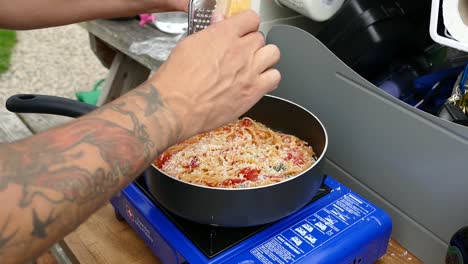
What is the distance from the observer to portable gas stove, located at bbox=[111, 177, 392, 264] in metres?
0.71

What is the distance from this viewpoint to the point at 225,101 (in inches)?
24.5

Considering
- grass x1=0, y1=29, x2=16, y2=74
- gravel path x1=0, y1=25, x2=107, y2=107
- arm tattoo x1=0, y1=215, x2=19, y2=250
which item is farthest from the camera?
grass x1=0, y1=29, x2=16, y2=74

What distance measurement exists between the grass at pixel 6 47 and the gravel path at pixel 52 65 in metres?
0.04

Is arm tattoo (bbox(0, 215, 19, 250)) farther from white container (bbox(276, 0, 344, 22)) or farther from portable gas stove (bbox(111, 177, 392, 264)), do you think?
white container (bbox(276, 0, 344, 22))

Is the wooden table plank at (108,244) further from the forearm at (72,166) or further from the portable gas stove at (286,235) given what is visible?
the forearm at (72,166)

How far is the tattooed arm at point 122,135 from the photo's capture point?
0.47m

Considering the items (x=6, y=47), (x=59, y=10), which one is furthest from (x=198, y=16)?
(x=6, y=47)

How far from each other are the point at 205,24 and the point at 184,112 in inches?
9.9

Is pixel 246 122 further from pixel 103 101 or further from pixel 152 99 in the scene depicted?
pixel 103 101

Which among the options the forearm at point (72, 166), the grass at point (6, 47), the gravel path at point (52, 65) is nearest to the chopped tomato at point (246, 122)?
the forearm at point (72, 166)

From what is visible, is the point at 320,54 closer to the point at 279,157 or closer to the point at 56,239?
the point at 279,157

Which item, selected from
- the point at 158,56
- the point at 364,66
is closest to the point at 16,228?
the point at 364,66

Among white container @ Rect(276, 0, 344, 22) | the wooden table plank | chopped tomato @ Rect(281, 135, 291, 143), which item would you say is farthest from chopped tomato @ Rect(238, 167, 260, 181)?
white container @ Rect(276, 0, 344, 22)

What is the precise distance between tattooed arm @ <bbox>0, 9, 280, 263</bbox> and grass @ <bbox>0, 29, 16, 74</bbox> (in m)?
3.14
